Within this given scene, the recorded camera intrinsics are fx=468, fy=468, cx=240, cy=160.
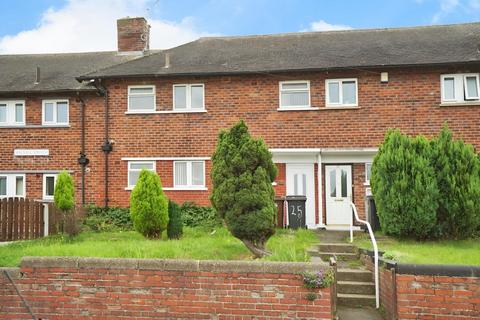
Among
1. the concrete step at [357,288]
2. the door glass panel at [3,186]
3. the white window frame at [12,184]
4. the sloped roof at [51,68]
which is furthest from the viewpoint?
the sloped roof at [51,68]

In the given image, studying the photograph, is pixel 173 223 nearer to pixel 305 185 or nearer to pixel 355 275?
pixel 355 275

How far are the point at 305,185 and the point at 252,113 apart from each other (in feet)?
A: 10.2

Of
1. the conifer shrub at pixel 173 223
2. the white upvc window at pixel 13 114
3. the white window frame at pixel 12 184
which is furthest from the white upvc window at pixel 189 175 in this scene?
the white upvc window at pixel 13 114

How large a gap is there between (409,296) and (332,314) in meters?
1.04

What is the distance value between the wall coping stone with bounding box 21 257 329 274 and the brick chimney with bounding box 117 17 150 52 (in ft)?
52.1

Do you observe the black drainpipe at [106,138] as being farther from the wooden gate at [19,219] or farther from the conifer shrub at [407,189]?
the conifer shrub at [407,189]

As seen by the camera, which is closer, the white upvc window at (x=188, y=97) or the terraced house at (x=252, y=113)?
the terraced house at (x=252, y=113)

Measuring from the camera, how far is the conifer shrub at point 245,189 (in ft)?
25.6

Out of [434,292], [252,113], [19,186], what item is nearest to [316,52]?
[252,113]

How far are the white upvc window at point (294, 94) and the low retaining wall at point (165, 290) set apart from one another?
34.6ft

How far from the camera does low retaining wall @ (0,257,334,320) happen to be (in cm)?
625

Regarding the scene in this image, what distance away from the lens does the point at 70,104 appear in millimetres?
17547

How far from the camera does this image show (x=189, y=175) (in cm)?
1653

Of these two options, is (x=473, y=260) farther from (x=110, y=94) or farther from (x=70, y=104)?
(x=70, y=104)
